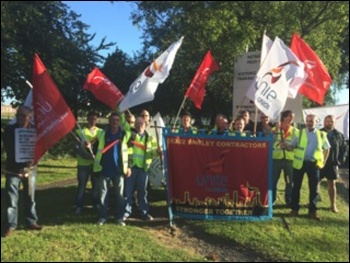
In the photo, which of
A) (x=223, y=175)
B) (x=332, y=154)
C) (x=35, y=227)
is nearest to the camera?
(x=35, y=227)

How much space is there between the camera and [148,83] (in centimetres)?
834

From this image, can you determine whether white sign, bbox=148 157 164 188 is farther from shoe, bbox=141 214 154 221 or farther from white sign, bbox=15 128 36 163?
white sign, bbox=15 128 36 163

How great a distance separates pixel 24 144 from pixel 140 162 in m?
2.01

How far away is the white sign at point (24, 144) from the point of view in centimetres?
711

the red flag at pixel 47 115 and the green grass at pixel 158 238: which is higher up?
the red flag at pixel 47 115

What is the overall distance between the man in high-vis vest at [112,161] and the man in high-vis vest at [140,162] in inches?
14.0

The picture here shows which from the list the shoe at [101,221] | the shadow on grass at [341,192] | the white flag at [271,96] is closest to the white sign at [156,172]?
the shoe at [101,221]

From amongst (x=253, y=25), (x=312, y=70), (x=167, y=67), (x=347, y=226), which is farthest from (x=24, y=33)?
(x=347, y=226)

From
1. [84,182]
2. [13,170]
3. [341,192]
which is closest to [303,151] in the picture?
[84,182]

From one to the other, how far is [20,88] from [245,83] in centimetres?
932

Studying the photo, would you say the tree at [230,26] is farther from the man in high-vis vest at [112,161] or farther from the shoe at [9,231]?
the shoe at [9,231]

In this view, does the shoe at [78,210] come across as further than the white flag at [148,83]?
Yes

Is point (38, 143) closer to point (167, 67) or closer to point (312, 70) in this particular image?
point (167, 67)

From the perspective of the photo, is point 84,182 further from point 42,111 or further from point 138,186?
point 42,111
